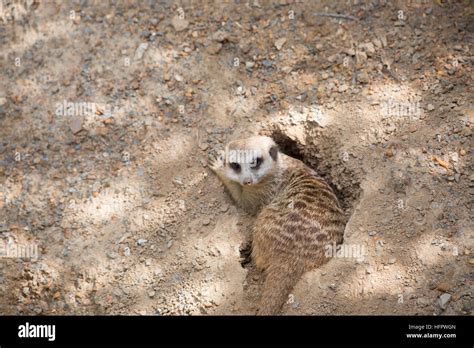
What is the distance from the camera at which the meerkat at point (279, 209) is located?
3150mm

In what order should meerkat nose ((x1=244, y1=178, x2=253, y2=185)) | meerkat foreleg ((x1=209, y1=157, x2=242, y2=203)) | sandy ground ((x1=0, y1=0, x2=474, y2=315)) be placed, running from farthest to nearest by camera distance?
meerkat foreleg ((x1=209, y1=157, x2=242, y2=203)), meerkat nose ((x1=244, y1=178, x2=253, y2=185)), sandy ground ((x1=0, y1=0, x2=474, y2=315))

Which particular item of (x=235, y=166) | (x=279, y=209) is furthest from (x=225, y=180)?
(x=279, y=209)

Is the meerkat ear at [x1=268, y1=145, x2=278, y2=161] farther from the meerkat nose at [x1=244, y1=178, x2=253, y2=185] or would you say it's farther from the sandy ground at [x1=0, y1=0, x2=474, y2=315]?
the meerkat nose at [x1=244, y1=178, x2=253, y2=185]

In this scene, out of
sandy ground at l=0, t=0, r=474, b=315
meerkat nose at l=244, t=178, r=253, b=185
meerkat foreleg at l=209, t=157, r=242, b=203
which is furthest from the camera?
meerkat foreleg at l=209, t=157, r=242, b=203

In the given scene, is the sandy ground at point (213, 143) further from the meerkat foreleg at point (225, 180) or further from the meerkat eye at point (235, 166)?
the meerkat eye at point (235, 166)

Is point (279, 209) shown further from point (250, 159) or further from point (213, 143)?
point (213, 143)

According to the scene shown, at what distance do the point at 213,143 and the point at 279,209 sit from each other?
2.12 feet

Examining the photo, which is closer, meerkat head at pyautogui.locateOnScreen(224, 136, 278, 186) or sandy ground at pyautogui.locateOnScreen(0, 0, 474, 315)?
sandy ground at pyautogui.locateOnScreen(0, 0, 474, 315)

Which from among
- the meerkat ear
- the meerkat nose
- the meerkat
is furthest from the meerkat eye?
the meerkat ear

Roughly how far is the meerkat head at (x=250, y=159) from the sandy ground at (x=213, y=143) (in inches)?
5.6

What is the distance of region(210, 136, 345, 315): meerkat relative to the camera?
3150mm

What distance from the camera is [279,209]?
3438 mm

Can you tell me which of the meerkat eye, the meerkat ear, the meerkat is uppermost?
the meerkat ear

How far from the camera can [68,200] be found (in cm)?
355
